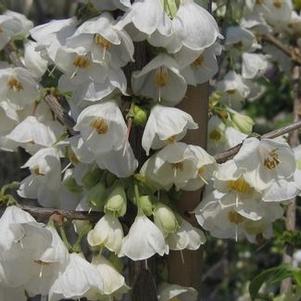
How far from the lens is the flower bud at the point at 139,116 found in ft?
4.98

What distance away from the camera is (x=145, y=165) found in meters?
1.54

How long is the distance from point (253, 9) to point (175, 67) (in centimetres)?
98

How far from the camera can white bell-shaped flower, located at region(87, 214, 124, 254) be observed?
5.01 ft

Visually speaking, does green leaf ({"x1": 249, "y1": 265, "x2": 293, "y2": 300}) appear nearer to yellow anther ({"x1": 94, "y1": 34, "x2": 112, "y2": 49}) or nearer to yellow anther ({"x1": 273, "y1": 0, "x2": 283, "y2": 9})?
yellow anther ({"x1": 94, "y1": 34, "x2": 112, "y2": 49})

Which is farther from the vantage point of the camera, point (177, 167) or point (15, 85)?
point (15, 85)

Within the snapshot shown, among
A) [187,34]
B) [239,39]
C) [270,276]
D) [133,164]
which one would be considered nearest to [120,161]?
[133,164]

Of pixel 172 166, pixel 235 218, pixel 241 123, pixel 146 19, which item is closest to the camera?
pixel 146 19

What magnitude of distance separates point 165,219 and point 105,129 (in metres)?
0.20

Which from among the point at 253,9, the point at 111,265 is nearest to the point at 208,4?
the point at 111,265

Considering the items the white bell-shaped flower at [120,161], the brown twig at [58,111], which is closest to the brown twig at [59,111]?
the brown twig at [58,111]

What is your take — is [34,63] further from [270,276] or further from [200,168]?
[270,276]

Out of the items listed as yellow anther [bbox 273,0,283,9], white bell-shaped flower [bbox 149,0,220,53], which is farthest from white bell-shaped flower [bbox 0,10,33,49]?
yellow anther [bbox 273,0,283,9]

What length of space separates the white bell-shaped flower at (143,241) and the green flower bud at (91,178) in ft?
0.38

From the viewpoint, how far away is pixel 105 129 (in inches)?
59.0
